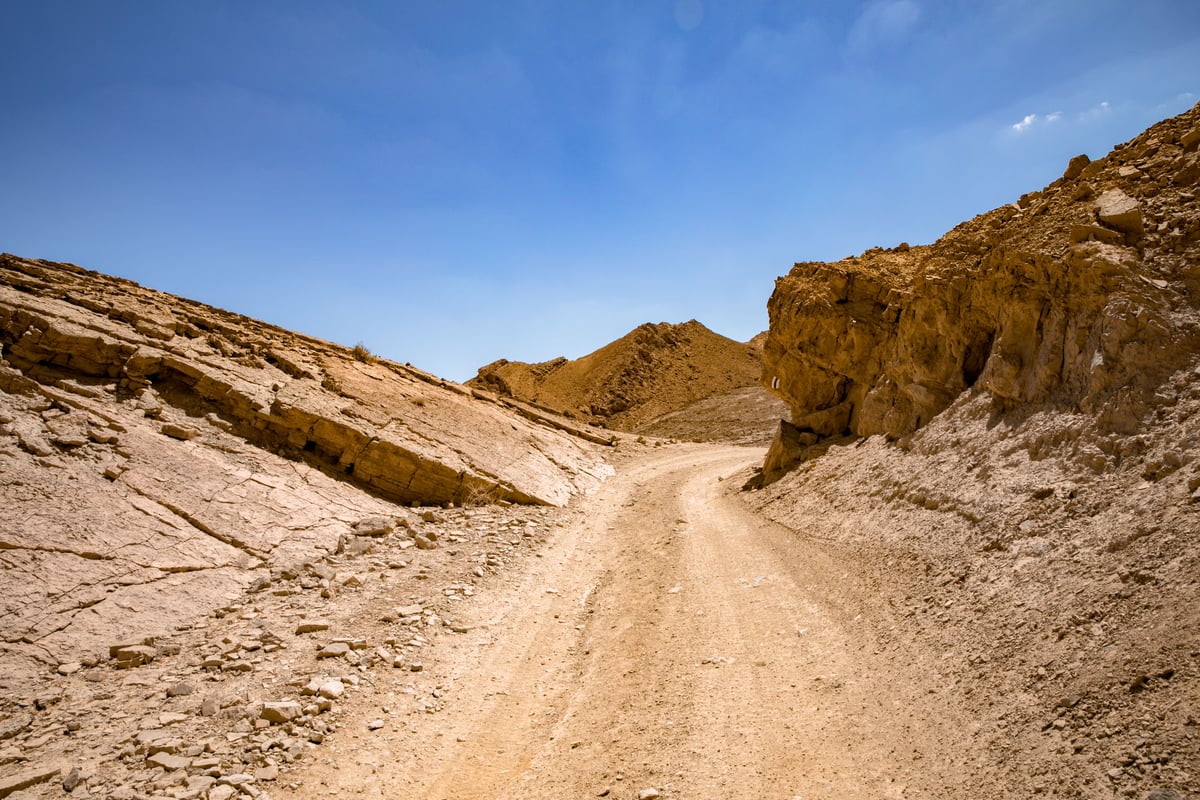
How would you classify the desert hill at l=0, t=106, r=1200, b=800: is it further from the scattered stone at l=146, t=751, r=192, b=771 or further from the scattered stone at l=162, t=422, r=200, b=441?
the scattered stone at l=162, t=422, r=200, b=441

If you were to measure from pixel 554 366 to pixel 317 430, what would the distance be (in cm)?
4934

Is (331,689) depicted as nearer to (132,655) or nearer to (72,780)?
(72,780)

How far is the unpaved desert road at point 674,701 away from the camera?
4.80m

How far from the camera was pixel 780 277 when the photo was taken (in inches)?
799

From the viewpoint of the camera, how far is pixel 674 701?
6.05 metres

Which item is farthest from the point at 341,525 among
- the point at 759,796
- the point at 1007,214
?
the point at 1007,214

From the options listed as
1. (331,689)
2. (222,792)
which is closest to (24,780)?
(222,792)

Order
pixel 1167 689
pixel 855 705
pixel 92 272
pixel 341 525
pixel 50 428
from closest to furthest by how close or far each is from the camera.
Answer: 1. pixel 1167 689
2. pixel 855 705
3. pixel 50 428
4. pixel 341 525
5. pixel 92 272

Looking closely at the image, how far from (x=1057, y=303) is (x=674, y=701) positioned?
8471 mm

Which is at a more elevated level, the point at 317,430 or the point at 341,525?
the point at 317,430

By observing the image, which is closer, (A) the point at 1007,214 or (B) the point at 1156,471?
(B) the point at 1156,471

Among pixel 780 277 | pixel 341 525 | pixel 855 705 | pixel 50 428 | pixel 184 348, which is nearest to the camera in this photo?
pixel 855 705

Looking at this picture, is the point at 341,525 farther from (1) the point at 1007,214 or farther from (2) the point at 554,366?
(2) the point at 554,366

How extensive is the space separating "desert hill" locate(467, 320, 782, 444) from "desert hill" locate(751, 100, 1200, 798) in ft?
86.1
